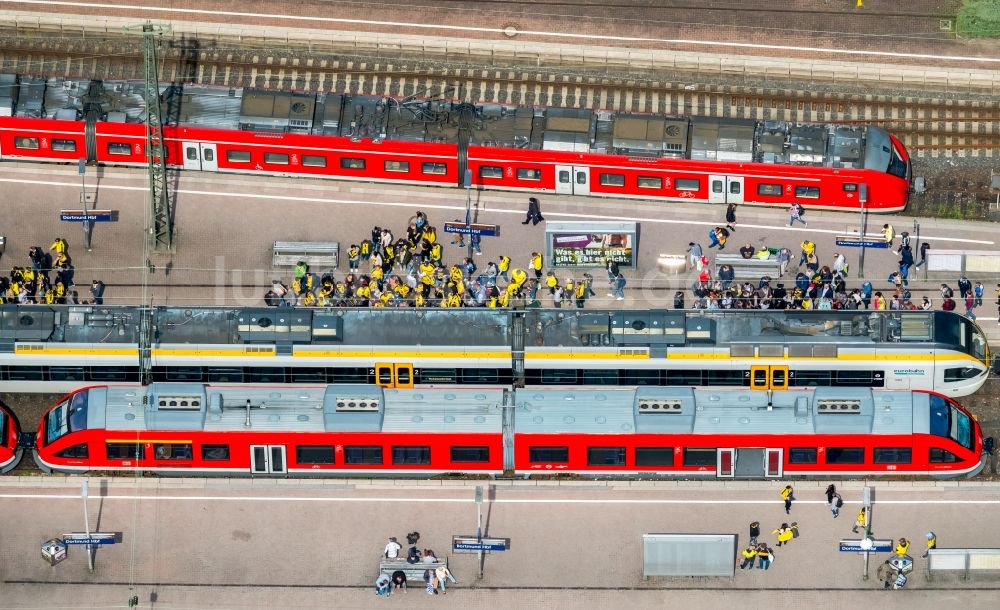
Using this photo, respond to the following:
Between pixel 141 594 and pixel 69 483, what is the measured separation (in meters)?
7.34

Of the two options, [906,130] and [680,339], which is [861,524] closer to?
[680,339]

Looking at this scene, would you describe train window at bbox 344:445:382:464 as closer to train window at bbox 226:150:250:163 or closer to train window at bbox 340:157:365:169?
train window at bbox 340:157:365:169

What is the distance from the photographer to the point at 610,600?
4899 inches

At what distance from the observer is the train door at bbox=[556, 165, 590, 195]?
138 meters

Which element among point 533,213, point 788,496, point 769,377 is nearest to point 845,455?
point 788,496

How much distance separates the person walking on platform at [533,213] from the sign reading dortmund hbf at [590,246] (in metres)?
1.63

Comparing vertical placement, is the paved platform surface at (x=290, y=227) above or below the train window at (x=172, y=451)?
above

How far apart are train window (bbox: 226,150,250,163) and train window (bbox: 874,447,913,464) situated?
3809cm

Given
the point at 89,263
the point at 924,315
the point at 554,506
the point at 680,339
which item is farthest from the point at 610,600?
the point at 89,263

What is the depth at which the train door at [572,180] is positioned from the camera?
138375mm

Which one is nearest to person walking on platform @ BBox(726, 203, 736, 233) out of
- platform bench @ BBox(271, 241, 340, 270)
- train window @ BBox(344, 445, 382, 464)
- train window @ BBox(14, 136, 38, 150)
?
platform bench @ BBox(271, 241, 340, 270)

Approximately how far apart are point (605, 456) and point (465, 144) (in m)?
21.1

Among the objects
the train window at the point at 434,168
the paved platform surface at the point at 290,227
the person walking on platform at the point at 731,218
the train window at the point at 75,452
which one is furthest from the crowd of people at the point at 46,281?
the person walking on platform at the point at 731,218

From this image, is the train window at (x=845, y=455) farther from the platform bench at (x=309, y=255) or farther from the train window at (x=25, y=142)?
the train window at (x=25, y=142)
